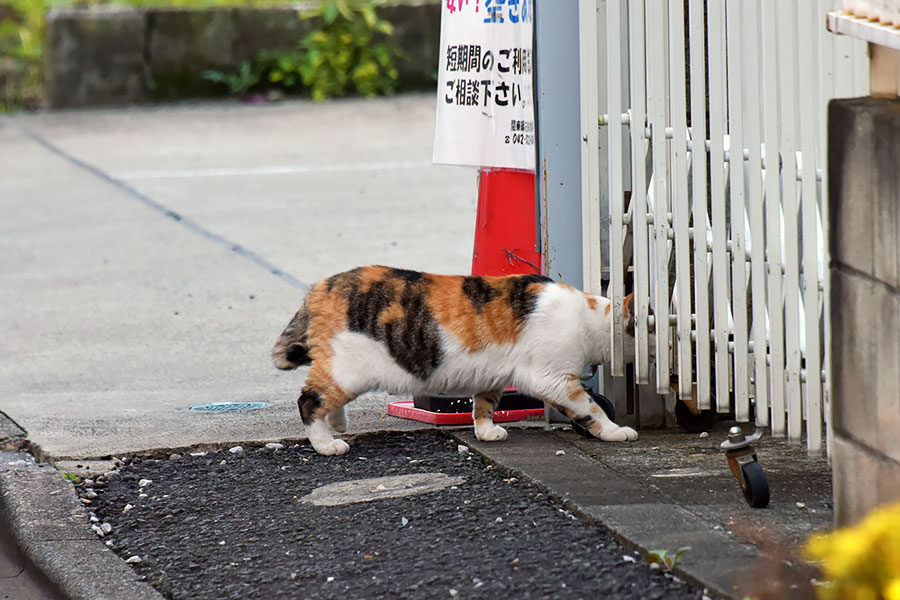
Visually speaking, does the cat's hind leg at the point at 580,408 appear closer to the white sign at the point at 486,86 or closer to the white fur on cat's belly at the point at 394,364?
the white fur on cat's belly at the point at 394,364

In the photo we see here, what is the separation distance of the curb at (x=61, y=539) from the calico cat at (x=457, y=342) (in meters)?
0.85

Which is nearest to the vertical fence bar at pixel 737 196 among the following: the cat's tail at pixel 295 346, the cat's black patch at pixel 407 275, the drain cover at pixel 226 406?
the cat's black patch at pixel 407 275

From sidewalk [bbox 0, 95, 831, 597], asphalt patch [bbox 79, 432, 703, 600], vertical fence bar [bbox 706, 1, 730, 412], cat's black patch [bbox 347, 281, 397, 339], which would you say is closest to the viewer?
asphalt patch [bbox 79, 432, 703, 600]

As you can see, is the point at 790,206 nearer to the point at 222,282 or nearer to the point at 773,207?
the point at 773,207

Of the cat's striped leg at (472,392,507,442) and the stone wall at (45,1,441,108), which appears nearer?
the cat's striped leg at (472,392,507,442)

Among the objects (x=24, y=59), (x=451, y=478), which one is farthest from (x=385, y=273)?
(x=24, y=59)

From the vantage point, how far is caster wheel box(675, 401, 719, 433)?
4.73 metres

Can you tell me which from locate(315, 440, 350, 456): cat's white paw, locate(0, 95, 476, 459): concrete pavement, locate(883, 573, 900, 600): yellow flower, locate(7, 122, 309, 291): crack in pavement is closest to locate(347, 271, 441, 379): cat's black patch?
locate(315, 440, 350, 456): cat's white paw

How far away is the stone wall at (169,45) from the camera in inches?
527

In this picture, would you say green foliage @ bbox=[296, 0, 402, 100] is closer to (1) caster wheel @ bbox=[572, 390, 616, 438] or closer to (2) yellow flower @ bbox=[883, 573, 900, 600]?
(1) caster wheel @ bbox=[572, 390, 616, 438]

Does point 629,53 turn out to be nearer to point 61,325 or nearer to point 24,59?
point 61,325

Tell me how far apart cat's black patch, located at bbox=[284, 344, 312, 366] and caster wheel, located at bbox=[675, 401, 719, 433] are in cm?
135

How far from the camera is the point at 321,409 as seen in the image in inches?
176

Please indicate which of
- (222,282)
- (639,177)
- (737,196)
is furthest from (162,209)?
(737,196)
